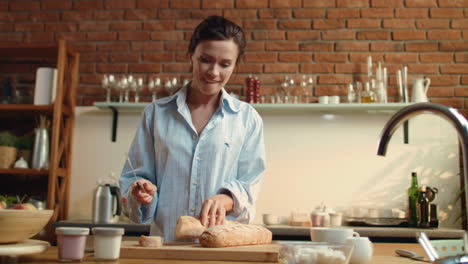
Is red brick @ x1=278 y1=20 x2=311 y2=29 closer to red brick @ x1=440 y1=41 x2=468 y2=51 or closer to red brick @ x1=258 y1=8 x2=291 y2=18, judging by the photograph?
red brick @ x1=258 y1=8 x2=291 y2=18

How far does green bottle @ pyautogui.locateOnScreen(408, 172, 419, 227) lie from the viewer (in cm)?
330

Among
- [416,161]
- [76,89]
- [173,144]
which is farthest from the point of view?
[76,89]

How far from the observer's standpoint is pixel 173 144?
5.93 feet

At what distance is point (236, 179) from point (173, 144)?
0.27 m

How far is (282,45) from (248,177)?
233 centimetres

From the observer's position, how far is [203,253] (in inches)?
47.8

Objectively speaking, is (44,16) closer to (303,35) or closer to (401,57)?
(303,35)

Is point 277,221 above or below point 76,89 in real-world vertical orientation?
below

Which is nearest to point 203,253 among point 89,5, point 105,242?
point 105,242

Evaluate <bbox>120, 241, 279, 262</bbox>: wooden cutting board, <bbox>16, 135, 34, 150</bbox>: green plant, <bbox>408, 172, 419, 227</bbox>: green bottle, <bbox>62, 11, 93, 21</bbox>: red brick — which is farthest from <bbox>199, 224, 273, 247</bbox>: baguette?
<bbox>62, 11, 93, 21</bbox>: red brick

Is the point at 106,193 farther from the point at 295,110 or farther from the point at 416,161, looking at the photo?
the point at 416,161

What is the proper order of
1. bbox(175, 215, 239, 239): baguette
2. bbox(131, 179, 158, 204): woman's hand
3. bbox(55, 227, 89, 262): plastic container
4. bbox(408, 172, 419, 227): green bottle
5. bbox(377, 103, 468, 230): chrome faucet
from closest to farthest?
1. bbox(377, 103, 468, 230): chrome faucet
2. bbox(55, 227, 89, 262): plastic container
3. bbox(175, 215, 239, 239): baguette
4. bbox(131, 179, 158, 204): woman's hand
5. bbox(408, 172, 419, 227): green bottle

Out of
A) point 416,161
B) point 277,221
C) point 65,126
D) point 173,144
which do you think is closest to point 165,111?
point 173,144

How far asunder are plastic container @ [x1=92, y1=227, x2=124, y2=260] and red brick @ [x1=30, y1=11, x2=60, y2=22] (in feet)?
11.4
